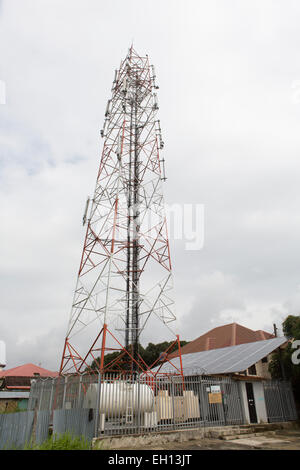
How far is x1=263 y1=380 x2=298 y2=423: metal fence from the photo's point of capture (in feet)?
54.4

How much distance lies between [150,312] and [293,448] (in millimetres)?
7989

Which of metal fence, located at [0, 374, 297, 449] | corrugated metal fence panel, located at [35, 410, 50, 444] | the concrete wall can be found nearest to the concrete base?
metal fence, located at [0, 374, 297, 449]

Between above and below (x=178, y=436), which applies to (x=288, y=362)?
above

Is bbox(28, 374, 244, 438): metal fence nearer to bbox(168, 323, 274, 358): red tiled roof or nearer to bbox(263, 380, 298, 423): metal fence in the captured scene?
bbox(263, 380, 298, 423): metal fence

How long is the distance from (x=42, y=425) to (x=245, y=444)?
767 cm

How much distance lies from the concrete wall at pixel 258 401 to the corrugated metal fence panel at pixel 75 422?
9.06 m

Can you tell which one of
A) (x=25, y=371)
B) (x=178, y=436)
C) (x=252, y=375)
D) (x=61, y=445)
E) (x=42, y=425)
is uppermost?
(x=25, y=371)

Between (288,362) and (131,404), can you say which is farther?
(288,362)

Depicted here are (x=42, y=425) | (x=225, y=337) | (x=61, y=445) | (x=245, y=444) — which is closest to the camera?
(x=61, y=445)

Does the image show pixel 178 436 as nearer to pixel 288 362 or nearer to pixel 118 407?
pixel 118 407

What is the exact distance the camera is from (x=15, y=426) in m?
10.9

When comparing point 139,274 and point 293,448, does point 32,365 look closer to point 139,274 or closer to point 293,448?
point 139,274

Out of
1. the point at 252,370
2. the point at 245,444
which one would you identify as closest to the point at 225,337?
the point at 252,370
